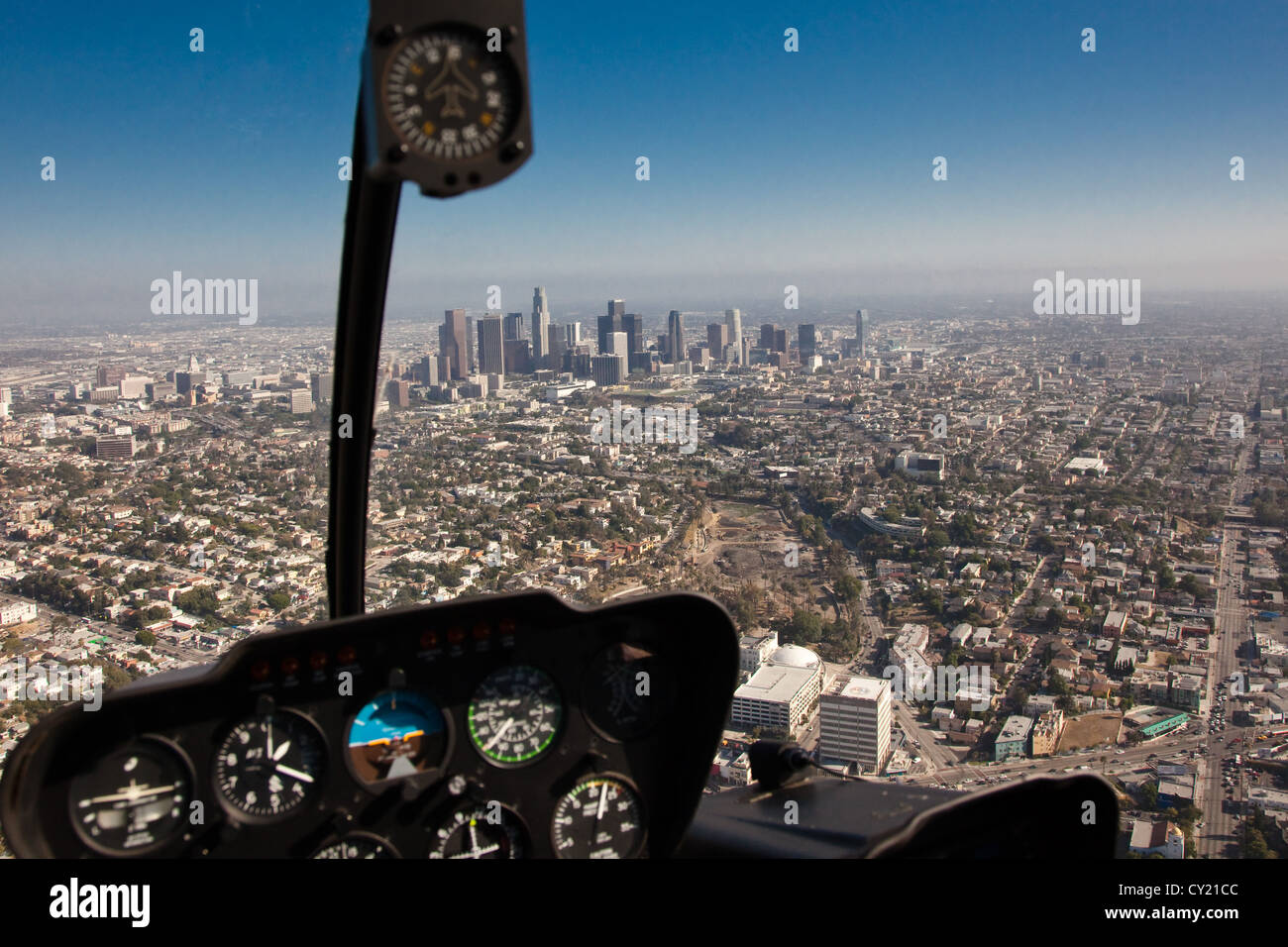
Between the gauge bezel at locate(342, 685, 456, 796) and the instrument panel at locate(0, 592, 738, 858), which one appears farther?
the gauge bezel at locate(342, 685, 456, 796)

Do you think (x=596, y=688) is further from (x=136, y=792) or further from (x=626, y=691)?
(x=136, y=792)

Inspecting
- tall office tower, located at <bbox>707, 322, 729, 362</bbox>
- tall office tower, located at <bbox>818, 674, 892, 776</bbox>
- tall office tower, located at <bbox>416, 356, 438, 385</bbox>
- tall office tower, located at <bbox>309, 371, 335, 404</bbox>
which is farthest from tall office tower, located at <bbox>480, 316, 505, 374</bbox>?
tall office tower, located at <bbox>818, 674, 892, 776</bbox>

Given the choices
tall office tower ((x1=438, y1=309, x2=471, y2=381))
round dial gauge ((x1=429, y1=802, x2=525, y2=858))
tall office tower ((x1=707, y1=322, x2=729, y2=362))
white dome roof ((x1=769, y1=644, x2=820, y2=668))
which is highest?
tall office tower ((x1=707, y1=322, x2=729, y2=362))

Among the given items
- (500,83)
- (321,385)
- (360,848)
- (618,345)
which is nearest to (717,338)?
(618,345)

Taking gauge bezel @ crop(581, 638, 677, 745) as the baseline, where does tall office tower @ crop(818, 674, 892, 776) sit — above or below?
below

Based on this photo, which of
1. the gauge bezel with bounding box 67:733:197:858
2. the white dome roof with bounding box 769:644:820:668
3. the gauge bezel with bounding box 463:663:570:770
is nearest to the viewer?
the gauge bezel with bounding box 67:733:197:858

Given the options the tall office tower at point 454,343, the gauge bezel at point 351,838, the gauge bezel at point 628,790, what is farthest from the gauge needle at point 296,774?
the tall office tower at point 454,343

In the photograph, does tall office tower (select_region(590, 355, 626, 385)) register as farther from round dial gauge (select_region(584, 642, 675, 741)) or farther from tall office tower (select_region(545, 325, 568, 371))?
round dial gauge (select_region(584, 642, 675, 741))

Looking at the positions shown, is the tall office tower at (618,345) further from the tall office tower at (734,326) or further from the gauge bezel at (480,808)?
the gauge bezel at (480,808)
